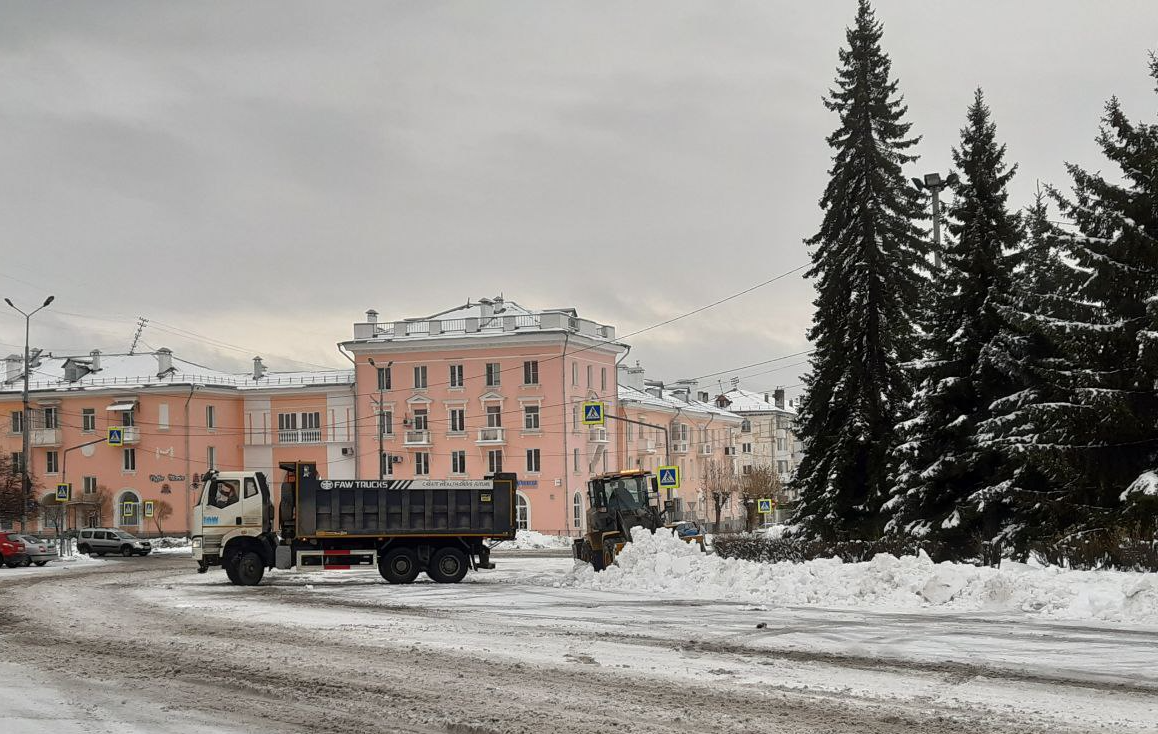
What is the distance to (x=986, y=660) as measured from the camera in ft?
44.1

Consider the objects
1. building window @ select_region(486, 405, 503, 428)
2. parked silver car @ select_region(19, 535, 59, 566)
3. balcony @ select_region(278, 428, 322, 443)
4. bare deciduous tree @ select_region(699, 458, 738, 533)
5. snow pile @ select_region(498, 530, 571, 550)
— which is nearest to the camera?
parked silver car @ select_region(19, 535, 59, 566)

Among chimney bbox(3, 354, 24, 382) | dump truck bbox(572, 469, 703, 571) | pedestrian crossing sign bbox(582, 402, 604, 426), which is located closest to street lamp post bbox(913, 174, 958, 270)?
dump truck bbox(572, 469, 703, 571)

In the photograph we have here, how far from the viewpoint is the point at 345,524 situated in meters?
30.5

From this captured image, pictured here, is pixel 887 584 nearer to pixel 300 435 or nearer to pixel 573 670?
pixel 573 670

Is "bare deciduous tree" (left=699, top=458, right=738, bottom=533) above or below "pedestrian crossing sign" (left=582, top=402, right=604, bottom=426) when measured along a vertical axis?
below

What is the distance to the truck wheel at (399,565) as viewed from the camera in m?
30.8

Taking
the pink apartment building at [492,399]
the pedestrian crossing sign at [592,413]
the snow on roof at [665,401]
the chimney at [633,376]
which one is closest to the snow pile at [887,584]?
the pedestrian crossing sign at [592,413]

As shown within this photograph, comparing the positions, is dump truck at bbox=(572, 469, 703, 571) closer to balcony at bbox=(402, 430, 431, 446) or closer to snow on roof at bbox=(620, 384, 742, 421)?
balcony at bbox=(402, 430, 431, 446)

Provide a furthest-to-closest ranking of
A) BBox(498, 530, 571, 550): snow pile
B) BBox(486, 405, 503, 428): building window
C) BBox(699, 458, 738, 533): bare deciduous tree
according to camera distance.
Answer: BBox(699, 458, 738, 533): bare deciduous tree → BBox(486, 405, 503, 428): building window → BBox(498, 530, 571, 550): snow pile

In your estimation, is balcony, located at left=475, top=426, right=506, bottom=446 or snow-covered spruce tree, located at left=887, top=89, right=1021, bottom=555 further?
balcony, located at left=475, top=426, right=506, bottom=446

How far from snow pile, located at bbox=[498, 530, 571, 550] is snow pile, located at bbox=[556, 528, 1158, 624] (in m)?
34.3

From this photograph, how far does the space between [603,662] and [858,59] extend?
22.8 metres

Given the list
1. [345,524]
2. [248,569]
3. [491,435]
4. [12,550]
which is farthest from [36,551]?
[491,435]

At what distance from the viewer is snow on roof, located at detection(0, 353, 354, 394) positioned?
264 feet
